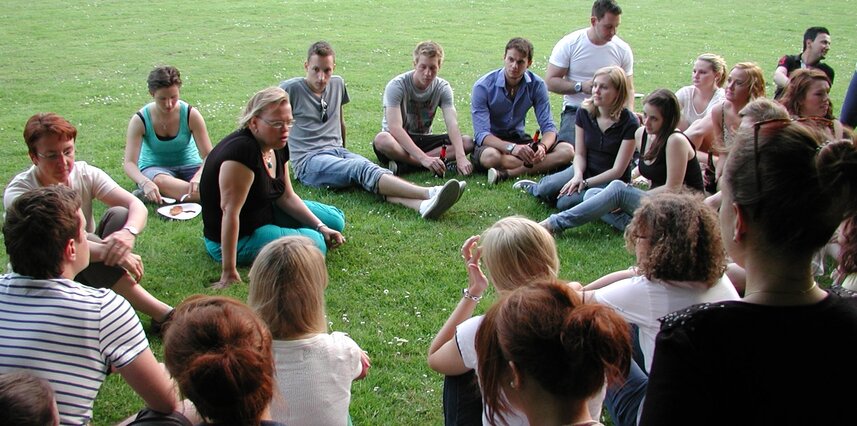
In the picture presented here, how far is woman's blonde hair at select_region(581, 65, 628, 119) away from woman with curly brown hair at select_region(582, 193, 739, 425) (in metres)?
3.29

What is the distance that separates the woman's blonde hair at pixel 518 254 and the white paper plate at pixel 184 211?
12.5ft

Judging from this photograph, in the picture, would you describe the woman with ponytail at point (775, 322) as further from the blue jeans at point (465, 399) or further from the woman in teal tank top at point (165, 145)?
the woman in teal tank top at point (165, 145)

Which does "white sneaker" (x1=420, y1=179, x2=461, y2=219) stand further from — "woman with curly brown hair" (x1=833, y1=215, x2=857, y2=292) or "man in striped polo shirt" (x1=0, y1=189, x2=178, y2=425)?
"man in striped polo shirt" (x1=0, y1=189, x2=178, y2=425)

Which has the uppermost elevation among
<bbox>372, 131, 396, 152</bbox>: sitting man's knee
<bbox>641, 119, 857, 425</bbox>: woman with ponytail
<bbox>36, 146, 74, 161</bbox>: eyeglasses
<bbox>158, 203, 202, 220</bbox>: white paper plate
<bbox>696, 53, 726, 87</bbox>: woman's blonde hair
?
<bbox>641, 119, 857, 425</bbox>: woman with ponytail

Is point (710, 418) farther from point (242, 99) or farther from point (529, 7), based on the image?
point (529, 7)

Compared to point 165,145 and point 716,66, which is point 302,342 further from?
point 716,66

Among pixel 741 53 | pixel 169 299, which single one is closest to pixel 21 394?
pixel 169 299

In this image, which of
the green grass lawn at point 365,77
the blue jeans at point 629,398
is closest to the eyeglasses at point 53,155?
the green grass lawn at point 365,77

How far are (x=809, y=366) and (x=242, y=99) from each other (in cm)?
1047

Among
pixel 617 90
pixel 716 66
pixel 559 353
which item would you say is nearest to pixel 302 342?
pixel 559 353

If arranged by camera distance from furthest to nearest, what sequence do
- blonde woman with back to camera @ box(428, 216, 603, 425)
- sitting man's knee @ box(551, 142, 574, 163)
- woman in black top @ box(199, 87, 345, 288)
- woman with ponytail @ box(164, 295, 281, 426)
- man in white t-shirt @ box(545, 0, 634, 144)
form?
man in white t-shirt @ box(545, 0, 634, 144), sitting man's knee @ box(551, 142, 574, 163), woman in black top @ box(199, 87, 345, 288), blonde woman with back to camera @ box(428, 216, 603, 425), woman with ponytail @ box(164, 295, 281, 426)

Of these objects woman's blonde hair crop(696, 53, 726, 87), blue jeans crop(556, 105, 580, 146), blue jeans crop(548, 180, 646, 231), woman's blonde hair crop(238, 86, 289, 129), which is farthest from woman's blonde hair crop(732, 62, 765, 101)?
woman's blonde hair crop(238, 86, 289, 129)

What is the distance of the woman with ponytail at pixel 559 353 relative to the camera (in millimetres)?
2010

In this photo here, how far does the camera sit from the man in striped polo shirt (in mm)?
2766
